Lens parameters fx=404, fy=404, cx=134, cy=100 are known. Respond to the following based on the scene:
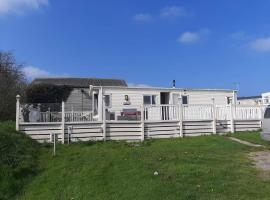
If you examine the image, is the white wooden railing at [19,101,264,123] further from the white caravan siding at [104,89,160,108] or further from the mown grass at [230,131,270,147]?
the white caravan siding at [104,89,160,108]

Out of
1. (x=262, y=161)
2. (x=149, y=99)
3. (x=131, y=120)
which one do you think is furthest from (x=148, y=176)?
(x=149, y=99)

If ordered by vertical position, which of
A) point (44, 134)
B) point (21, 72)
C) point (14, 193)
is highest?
point (21, 72)

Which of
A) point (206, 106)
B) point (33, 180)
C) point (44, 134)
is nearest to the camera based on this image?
point (33, 180)

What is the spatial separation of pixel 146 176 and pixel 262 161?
3.83 meters

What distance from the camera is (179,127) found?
1756 centimetres

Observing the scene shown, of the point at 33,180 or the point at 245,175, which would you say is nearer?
the point at 245,175

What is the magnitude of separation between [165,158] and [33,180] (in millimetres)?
3530

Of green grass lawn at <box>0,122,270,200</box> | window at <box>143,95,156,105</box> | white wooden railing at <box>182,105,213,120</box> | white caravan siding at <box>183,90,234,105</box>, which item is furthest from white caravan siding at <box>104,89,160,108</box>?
green grass lawn at <box>0,122,270,200</box>

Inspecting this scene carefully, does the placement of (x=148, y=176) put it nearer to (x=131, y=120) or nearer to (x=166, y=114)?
(x=131, y=120)

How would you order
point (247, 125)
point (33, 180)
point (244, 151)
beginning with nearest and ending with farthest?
point (33, 180)
point (244, 151)
point (247, 125)

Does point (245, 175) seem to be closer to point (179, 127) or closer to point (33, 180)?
point (33, 180)

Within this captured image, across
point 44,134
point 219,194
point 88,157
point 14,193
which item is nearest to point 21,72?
point 44,134

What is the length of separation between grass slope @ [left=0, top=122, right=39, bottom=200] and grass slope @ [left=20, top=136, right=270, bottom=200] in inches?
11.3

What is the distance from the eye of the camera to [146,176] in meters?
8.84
